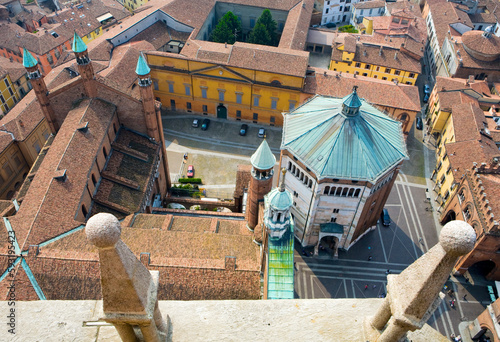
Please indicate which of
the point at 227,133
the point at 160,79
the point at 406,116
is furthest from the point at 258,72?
the point at 406,116

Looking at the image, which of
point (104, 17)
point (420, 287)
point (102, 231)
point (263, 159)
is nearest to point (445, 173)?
point (263, 159)

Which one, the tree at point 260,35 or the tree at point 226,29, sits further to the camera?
the tree at point 260,35

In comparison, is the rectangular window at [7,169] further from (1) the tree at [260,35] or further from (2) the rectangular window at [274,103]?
(1) the tree at [260,35]

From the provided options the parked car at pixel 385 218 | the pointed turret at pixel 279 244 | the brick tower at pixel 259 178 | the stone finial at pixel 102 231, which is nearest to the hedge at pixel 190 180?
the brick tower at pixel 259 178

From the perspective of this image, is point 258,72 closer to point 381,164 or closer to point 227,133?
point 227,133

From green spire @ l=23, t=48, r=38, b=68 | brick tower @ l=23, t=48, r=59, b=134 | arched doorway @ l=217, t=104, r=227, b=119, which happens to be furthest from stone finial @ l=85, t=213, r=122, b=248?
arched doorway @ l=217, t=104, r=227, b=119

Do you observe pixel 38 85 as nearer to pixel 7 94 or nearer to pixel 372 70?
pixel 7 94
